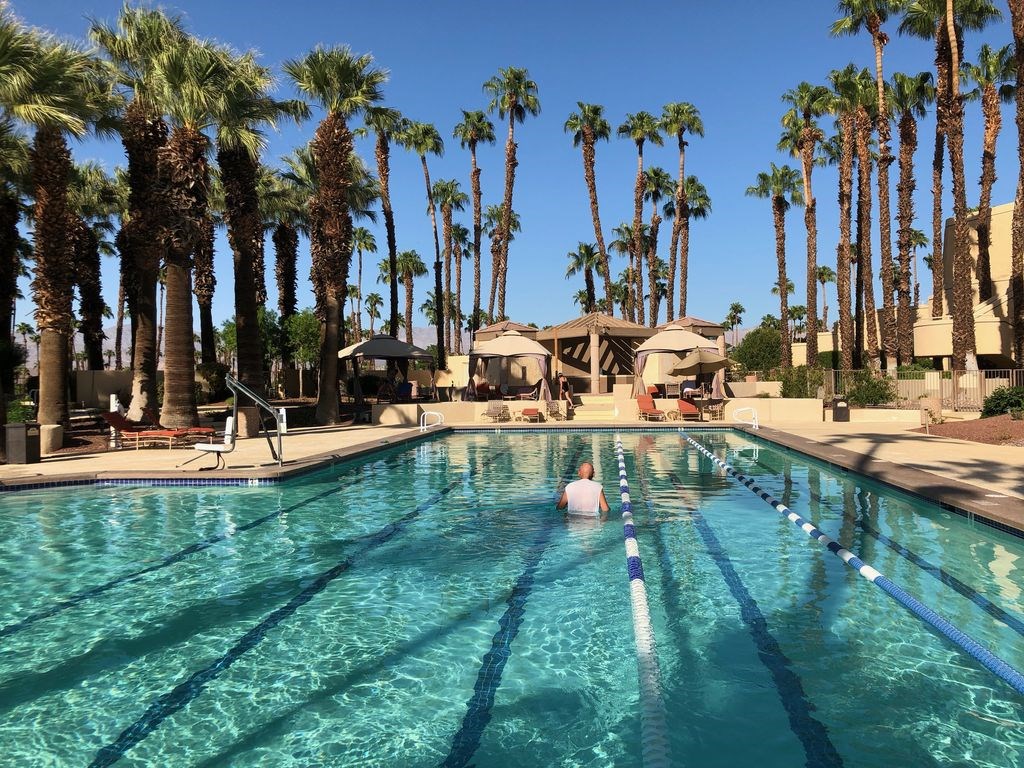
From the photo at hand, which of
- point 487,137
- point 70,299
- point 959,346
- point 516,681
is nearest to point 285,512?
point 516,681

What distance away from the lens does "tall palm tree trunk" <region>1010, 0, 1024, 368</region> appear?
19938mm

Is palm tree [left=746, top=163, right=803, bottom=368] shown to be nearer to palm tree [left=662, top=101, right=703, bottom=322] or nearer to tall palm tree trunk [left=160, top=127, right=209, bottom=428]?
palm tree [left=662, top=101, right=703, bottom=322]

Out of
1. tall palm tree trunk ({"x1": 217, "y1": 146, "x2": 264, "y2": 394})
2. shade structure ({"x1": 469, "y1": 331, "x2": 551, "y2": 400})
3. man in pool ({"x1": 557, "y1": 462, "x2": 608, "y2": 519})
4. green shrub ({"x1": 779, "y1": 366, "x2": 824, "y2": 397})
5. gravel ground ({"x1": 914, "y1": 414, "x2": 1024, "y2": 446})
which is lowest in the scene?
man in pool ({"x1": 557, "y1": 462, "x2": 608, "y2": 519})

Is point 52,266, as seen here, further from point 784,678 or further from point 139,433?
point 784,678

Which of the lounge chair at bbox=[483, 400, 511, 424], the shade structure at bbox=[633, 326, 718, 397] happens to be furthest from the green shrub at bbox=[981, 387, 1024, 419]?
the lounge chair at bbox=[483, 400, 511, 424]

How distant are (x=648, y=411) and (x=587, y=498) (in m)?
14.2

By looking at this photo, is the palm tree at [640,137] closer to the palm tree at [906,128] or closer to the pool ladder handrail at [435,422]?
the palm tree at [906,128]

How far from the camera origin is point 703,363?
79.2 ft

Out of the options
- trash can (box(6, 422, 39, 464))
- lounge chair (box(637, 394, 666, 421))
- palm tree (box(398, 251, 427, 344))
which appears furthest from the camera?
palm tree (box(398, 251, 427, 344))

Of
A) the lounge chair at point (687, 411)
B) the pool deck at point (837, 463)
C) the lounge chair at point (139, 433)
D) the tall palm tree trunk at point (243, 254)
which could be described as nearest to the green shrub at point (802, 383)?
the lounge chair at point (687, 411)

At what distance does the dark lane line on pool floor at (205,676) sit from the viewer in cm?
371

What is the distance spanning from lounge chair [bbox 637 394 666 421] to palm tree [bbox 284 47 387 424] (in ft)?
33.5

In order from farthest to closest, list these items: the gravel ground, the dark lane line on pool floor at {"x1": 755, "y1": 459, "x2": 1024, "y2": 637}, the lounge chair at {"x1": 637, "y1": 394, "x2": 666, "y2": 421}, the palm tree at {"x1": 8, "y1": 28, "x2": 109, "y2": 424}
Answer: the lounge chair at {"x1": 637, "y1": 394, "x2": 666, "y2": 421}, the palm tree at {"x1": 8, "y1": 28, "x2": 109, "y2": 424}, the gravel ground, the dark lane line on pool floor at {"x1": 755, "y1": 459, "x2": 1024, "y2": 637}

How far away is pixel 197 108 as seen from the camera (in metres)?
16.9
